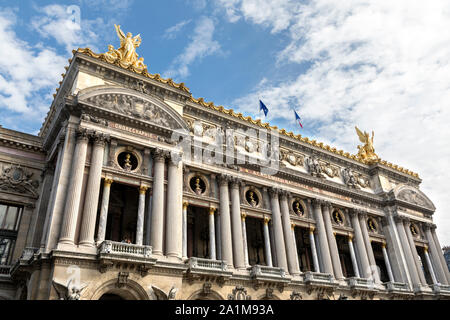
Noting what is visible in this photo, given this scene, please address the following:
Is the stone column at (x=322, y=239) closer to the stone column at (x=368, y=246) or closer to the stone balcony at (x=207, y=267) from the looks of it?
the stone column at (x=368, y=246)

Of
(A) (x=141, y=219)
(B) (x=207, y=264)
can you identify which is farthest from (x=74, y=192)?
(B) (x=207, y=264)

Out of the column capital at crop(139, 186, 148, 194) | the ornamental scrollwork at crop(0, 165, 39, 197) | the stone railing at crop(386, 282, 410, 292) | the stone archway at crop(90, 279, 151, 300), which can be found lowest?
the stone archway at crop(90, 279, 151, 300)

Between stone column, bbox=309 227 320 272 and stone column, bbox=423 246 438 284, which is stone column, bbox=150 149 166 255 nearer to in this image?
stone column, bbox=309 227 320 272

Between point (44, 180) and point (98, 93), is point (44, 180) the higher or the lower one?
the lower one

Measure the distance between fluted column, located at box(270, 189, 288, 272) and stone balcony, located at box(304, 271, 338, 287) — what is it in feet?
6.21

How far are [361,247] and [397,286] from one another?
16.2 ft

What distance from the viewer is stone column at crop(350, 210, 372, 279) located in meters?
36.2

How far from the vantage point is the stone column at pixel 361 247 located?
36.2 m

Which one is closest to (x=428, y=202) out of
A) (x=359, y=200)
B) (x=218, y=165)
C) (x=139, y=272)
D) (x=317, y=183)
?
(x=359, y=200)

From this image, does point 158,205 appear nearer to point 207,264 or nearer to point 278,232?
point 207,264

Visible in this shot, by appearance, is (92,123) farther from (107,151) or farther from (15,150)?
(15,150)

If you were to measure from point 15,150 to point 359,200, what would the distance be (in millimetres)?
33220

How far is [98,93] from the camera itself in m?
26.5

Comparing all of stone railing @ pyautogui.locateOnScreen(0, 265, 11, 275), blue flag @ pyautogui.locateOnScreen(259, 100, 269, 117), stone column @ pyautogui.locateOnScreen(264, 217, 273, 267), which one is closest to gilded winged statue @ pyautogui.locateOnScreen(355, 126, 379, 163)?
blue flag @ pyautogui.locateOnScreen(259, 100, 269, 117)
